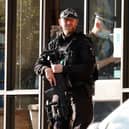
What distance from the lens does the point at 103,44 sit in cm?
932

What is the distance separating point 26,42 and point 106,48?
4.38 ft

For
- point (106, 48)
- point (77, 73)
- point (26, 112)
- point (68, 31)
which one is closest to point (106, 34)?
point (106, 48)

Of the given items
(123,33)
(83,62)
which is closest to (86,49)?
(83,62)

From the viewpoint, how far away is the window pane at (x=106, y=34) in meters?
9.20

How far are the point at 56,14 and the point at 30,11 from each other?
1.55 feet

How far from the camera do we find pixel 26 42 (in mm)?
9859

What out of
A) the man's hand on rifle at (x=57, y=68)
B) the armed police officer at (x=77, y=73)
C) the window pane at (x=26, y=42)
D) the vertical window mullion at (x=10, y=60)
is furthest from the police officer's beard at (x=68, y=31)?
the vertical window mullion at (x=10, y=60)

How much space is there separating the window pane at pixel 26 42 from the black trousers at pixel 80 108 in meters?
2.43

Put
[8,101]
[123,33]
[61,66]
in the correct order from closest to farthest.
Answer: [61,66]
[123,33]
[8,101]

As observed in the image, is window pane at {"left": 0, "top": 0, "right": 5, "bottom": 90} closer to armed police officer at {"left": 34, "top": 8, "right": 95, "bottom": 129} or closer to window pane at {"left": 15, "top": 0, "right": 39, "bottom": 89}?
window pane at {"left": 15, "top": 0, "right": 39, "bottom": 89}

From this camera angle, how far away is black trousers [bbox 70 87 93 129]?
727cm

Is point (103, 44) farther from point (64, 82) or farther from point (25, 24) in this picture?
point (64, 82)

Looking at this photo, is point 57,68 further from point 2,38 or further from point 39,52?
point 2,38

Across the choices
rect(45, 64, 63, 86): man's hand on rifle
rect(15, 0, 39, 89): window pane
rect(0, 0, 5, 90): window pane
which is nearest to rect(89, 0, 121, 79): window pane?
rect(15, 0, 39, 89): window pane
